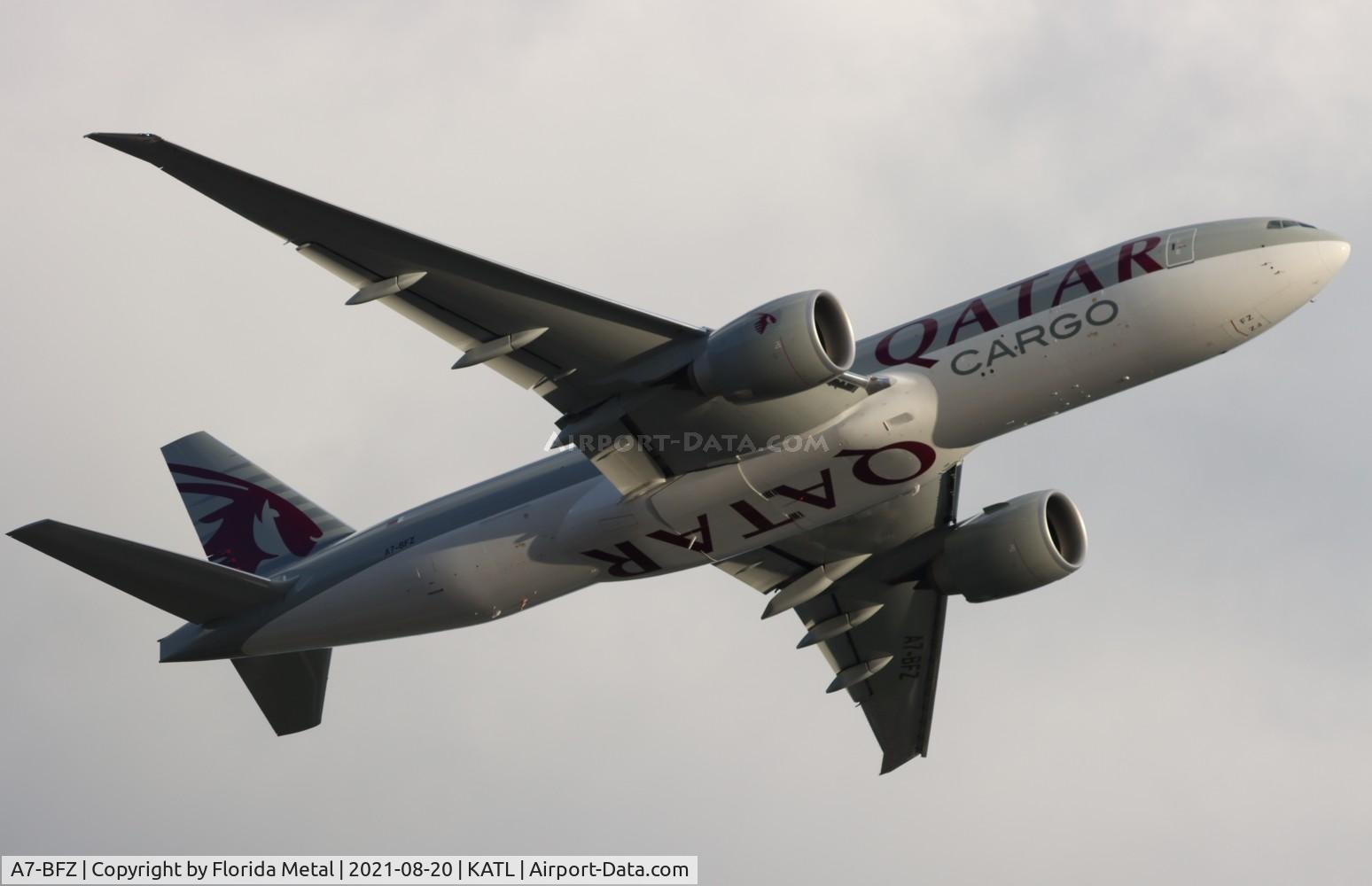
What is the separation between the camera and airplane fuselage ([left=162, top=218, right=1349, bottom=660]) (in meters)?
29.0

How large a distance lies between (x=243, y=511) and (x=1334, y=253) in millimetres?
23274

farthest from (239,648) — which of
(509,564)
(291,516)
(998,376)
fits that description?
(998,376)

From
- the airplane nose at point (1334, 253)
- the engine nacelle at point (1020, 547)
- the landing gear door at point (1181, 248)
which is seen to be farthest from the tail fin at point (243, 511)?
the airplane nose at point (1334, 253)

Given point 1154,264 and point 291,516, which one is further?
point 291,516

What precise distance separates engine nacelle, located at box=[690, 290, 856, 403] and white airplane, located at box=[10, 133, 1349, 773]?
4cm

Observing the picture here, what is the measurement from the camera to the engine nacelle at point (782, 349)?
89.0ft

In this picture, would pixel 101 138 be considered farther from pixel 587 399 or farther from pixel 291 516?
pixel 291 516

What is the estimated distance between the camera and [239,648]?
34.2m

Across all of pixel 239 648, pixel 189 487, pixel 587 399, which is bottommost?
pixel 239 648

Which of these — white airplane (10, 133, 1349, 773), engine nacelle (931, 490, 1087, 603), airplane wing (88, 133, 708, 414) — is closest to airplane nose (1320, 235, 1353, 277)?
white airplane (10, 133, 1349, 773)

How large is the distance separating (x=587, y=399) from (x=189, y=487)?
42.5 feet

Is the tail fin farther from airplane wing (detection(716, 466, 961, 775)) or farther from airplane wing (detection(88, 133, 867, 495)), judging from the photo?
airplane wing (detection(716, 466, 961, 775))

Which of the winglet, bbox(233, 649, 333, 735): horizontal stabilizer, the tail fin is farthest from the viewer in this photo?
bbox(233, 649, 333, 735): horizontal stabilizer

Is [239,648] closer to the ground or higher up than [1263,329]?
closer to the ground
